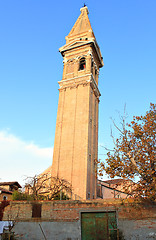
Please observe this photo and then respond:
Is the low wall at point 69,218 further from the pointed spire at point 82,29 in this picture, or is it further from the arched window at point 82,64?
the pointed spire at point 82,29

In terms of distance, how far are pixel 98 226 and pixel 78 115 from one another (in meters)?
18.5

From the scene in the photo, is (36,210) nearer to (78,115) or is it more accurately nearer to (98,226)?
(98,226)

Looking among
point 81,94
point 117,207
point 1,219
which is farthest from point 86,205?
point 81,94

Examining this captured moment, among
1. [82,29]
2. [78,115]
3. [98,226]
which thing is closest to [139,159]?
[98,226]

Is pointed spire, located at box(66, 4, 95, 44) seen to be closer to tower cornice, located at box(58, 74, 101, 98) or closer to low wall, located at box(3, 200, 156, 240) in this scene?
tower cornice, located at box(58, 74, 101, 98)

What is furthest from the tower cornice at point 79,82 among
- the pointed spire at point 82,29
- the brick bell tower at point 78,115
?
the pointed spire at point 82,29

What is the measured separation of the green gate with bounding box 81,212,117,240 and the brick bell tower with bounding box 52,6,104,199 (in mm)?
9455

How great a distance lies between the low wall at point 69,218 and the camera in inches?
527

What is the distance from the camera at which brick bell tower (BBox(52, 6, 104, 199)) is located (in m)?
27.4

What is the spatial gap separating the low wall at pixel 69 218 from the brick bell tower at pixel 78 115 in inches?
366

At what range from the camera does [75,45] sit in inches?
1435

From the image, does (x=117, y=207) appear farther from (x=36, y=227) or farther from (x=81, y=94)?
(x=81, y=94)

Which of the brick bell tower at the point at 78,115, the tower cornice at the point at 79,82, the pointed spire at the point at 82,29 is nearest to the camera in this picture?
the brick bell tower at the point at 78,115

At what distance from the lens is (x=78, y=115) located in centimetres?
3098
